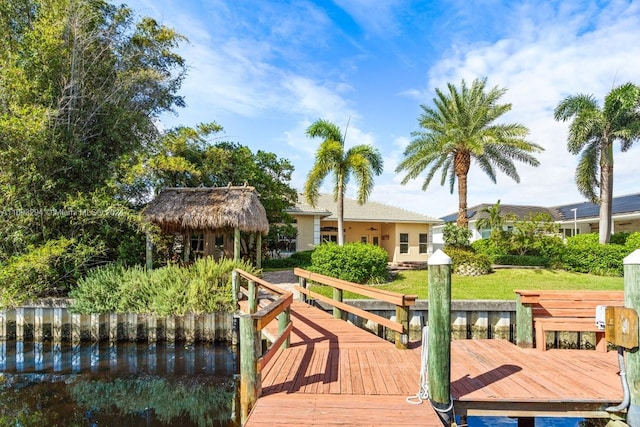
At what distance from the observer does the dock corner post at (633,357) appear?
378cm

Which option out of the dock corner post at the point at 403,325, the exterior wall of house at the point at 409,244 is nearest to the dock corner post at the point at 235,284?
the dock corner post at the point at 403,325

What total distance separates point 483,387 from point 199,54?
17.1m

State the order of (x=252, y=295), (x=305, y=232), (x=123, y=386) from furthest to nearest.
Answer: (x=305, y=232) → (x=252, y=295) → (x=123, y=386)

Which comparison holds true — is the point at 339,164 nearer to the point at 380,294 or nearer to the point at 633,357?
the point at 380,294

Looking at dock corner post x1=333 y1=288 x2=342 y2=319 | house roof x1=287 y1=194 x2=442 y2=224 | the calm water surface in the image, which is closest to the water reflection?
the calm water surface

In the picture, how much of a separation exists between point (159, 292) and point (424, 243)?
20.5 m

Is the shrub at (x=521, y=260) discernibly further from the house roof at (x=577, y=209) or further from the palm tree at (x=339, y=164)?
the palm tree at (x=339, y=164)

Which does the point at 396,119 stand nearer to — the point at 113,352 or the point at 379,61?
the point at 379,61

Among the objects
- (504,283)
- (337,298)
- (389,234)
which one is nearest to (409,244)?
(389,234)

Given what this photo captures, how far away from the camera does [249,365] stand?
3.90 m

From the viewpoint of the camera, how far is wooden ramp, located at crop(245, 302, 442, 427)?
352cm

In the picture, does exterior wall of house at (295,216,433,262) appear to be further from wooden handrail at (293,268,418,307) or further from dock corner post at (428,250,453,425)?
dock corner post at (428,250,453,425)

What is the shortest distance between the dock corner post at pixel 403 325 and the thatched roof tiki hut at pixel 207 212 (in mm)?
8555

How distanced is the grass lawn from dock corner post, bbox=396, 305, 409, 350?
225 inches
